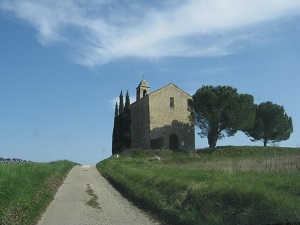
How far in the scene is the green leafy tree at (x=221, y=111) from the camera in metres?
56.6

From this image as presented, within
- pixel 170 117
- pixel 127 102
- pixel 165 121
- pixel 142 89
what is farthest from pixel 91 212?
pixel 127 102

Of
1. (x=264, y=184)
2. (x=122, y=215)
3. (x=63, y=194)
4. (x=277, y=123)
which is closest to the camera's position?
(x=264, y=184)

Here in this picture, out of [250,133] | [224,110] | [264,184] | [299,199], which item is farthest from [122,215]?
[250,133]

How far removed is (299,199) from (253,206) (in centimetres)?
110

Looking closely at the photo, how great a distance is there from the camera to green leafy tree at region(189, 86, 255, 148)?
2227 inches

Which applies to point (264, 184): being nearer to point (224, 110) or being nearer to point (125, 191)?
point (125, 191)

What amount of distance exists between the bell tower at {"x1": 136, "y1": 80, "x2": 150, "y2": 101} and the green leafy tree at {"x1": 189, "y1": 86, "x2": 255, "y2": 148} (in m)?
14.3

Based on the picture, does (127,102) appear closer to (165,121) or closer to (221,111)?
(165,121)

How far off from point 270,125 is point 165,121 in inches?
798

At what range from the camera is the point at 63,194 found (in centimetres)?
1952

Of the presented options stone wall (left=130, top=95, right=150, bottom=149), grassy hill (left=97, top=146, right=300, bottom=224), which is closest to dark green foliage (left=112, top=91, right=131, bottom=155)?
stone wall (left=130, top=95, right=150, bottom=149)

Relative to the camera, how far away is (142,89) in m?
71.9

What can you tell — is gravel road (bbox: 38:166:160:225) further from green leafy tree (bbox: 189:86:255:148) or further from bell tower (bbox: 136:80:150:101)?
bell tower (bbox: 136:80:150:101)

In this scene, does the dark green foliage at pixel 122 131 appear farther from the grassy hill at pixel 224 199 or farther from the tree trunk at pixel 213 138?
the grassy hill at pixel 224 199
